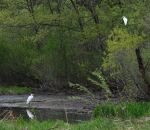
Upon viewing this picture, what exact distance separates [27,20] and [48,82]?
4812 mm

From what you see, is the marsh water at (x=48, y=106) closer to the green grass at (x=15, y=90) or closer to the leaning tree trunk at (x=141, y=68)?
the green grass at (x=15, y=90)

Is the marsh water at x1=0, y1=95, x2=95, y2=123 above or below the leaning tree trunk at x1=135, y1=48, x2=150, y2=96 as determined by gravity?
below

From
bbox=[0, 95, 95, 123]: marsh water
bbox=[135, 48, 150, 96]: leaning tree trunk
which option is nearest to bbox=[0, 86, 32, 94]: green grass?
bbox=[0, 95, 95, 123]: marsh water

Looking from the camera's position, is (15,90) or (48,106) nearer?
(48,106)

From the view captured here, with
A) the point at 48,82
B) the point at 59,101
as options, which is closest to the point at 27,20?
the point at 48,82

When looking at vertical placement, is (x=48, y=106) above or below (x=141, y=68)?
below

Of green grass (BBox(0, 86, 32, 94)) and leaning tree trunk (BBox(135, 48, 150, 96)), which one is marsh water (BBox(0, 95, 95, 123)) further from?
leaning tree trunk (BBox(135, 48, 150, 96))

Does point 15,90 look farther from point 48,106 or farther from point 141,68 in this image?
point 141,68

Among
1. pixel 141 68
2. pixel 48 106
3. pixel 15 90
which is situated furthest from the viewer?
pixel 15 90

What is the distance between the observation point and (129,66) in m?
25.8

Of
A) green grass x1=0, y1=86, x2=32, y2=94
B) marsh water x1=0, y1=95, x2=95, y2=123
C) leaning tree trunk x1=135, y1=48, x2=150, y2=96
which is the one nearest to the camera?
marsh water x1=0, y1=95, x2=95, y2=123

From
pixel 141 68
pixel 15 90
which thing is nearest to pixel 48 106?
pixel 141 68

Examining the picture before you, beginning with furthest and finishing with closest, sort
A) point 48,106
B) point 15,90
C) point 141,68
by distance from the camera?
point 15,90, point 48,106, point 141,68

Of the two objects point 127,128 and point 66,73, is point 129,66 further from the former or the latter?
point 127,128
